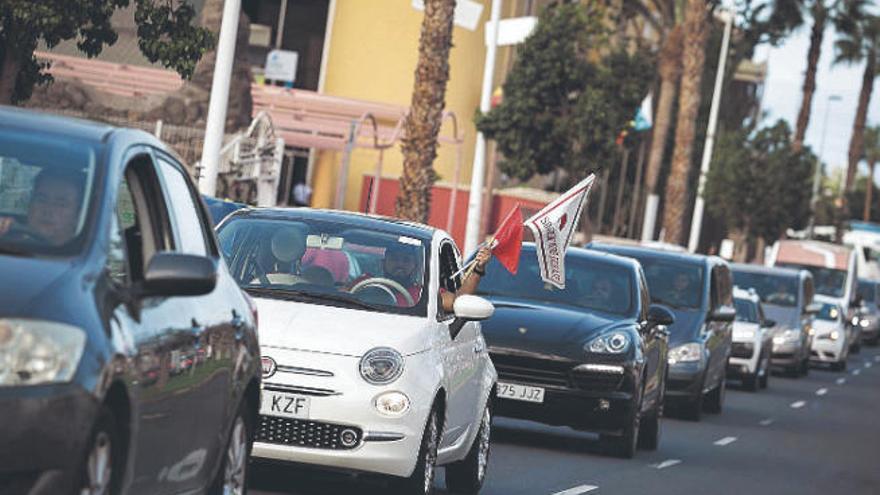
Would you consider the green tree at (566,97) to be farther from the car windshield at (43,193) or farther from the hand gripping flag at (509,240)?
the car windshield at (43,193)

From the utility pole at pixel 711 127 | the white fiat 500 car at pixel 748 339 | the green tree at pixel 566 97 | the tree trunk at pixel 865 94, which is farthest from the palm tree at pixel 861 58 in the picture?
the white fiat 500 car at pixel 748 339

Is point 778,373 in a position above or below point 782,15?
below

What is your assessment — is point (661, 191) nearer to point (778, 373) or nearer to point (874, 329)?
point (874, 329)

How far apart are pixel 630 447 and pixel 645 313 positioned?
5.15 ft

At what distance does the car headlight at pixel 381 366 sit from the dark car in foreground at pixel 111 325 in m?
2.63

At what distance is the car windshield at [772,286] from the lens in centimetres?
3812

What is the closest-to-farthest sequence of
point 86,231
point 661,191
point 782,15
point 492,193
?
point 86,231 < point 492,193 < point 782,15 < point 661,191

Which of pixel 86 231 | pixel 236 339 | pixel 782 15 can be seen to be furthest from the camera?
pixel 782 15

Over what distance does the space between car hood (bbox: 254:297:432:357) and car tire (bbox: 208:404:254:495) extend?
2437 mm

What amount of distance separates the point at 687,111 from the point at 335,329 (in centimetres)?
4134

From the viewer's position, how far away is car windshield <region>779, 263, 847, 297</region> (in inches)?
2141

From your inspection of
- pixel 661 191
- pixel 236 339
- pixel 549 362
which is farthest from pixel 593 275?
pixel 661 191

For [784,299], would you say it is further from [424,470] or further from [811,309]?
[424,470]

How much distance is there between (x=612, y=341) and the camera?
18.2 meters
